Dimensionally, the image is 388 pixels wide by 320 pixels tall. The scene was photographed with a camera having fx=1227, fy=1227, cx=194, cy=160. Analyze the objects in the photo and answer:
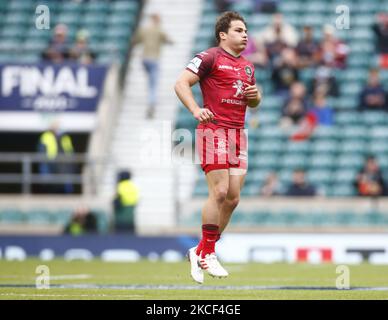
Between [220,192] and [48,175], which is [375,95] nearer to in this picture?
[48,175]

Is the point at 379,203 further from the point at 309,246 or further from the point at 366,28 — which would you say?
the point at 366,28

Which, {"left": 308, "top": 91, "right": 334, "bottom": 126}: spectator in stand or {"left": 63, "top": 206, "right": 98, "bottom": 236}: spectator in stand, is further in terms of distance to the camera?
{"left": 308, "top": 91, "right": 334, "bottom": 126}: spectator in stand

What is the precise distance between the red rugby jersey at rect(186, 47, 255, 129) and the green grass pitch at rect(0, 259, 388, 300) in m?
1.74

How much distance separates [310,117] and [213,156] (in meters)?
11.7

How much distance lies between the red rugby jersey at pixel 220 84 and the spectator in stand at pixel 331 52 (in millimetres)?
12536

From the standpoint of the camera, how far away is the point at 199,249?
12.2m

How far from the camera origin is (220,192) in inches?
472

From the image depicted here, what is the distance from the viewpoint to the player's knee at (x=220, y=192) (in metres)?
12.0

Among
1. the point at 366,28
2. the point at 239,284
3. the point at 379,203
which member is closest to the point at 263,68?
the point at 366,28

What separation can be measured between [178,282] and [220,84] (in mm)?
2638

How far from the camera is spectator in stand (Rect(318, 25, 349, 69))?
81.1 feet

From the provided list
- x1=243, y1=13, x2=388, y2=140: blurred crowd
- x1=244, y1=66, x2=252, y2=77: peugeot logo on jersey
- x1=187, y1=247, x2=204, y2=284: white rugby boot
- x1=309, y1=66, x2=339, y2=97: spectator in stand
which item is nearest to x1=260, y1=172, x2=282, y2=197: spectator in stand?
x1=243, y1=13, x2=388, y2=140: blurred crowd

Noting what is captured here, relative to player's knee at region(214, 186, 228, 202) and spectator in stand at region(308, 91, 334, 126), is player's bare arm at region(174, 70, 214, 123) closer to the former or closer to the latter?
player's knee at region(214, 186, 228, 202)

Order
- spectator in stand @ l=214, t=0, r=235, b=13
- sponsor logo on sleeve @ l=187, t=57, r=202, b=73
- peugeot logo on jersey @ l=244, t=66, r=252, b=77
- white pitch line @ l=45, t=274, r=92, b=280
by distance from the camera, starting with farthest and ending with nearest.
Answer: spectator in stand @ l=214, t=0, r=235, b=13
white pitch line @ l=45, t=274, r=92, b=280
peugeot logo on jersey @ l=244, t=66, r=252, b=77
sponsor logo on sleeve @ l=187, t=57, r=202, b=73
